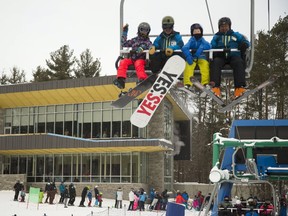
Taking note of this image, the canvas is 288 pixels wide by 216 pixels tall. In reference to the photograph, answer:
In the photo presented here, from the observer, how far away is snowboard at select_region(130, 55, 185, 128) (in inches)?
271

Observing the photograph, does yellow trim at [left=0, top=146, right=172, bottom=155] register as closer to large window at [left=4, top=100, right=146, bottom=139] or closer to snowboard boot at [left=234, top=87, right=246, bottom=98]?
large window at [left=4, top=100, right=146, bottom=139]

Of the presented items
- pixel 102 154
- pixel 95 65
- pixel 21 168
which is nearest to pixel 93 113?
pixel 102 154

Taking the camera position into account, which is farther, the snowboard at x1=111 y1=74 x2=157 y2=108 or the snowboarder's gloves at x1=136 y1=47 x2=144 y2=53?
the snowboard at x1=111 y1=74 x2=157 y2=108

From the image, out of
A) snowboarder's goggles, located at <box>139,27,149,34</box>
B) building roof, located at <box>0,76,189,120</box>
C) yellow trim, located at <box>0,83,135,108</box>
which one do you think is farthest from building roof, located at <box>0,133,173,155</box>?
snowboarder's goggles, located at <box>139,27,149,34</box>

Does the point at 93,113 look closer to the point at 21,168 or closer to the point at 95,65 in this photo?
the point at 21,168

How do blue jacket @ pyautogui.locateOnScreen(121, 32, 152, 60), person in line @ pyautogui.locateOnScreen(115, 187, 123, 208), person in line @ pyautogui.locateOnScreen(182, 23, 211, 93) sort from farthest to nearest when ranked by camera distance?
person in line @ pyautogui.locateOnScreen(115, 187, 123, 208) < blue jacket @ pyautogui.locateOnScreen(121, 32, 152, 60) < person in line @ pyautogui.locateOnScreen(182, 23, 211, 93)

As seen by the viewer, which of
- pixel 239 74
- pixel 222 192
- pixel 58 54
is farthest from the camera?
pixel 58 54

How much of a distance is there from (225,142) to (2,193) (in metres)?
29.2

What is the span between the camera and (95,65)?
225 feet

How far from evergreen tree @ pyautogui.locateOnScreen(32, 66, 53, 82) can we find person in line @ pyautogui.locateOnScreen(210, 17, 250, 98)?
6108 centimetres

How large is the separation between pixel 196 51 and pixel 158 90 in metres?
0.88

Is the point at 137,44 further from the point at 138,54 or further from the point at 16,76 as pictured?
the point at 16,76

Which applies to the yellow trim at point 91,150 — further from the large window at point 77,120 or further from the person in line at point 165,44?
the person in line at point 165,44

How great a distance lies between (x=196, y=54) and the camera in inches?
294
